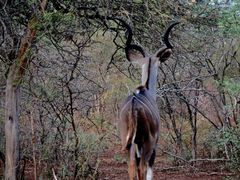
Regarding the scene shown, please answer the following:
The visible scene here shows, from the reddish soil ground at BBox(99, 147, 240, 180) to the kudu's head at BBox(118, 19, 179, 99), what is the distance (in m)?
5.15

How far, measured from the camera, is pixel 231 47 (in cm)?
1293

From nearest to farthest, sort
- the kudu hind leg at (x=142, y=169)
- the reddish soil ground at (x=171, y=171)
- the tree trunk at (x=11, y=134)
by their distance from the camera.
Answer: the kudu hind leg at (x=142, y=169), the tree trunk at (x=11, y=134), the reddish soil ground at (x=171, y=171)

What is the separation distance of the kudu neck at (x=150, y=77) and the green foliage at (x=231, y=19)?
1.36m

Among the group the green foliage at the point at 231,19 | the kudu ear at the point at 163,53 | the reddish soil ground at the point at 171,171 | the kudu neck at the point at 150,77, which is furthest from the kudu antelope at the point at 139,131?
the reddish soil ground at the point at 171,171

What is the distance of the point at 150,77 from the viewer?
7203 mm

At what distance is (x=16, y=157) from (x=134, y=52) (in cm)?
265

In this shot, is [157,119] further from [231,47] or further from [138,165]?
[231,47]

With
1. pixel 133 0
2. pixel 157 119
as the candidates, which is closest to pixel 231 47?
pixel 133 0

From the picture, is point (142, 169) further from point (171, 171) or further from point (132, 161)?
point (171, 171)

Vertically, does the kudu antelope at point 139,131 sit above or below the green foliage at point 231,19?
below

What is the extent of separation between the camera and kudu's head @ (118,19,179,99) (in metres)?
7.18

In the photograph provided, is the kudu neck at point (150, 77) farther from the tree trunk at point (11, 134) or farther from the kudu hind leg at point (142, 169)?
the tree trunk at point (11, 134)

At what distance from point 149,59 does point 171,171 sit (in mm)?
7063

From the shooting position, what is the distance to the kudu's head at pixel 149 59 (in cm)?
718
